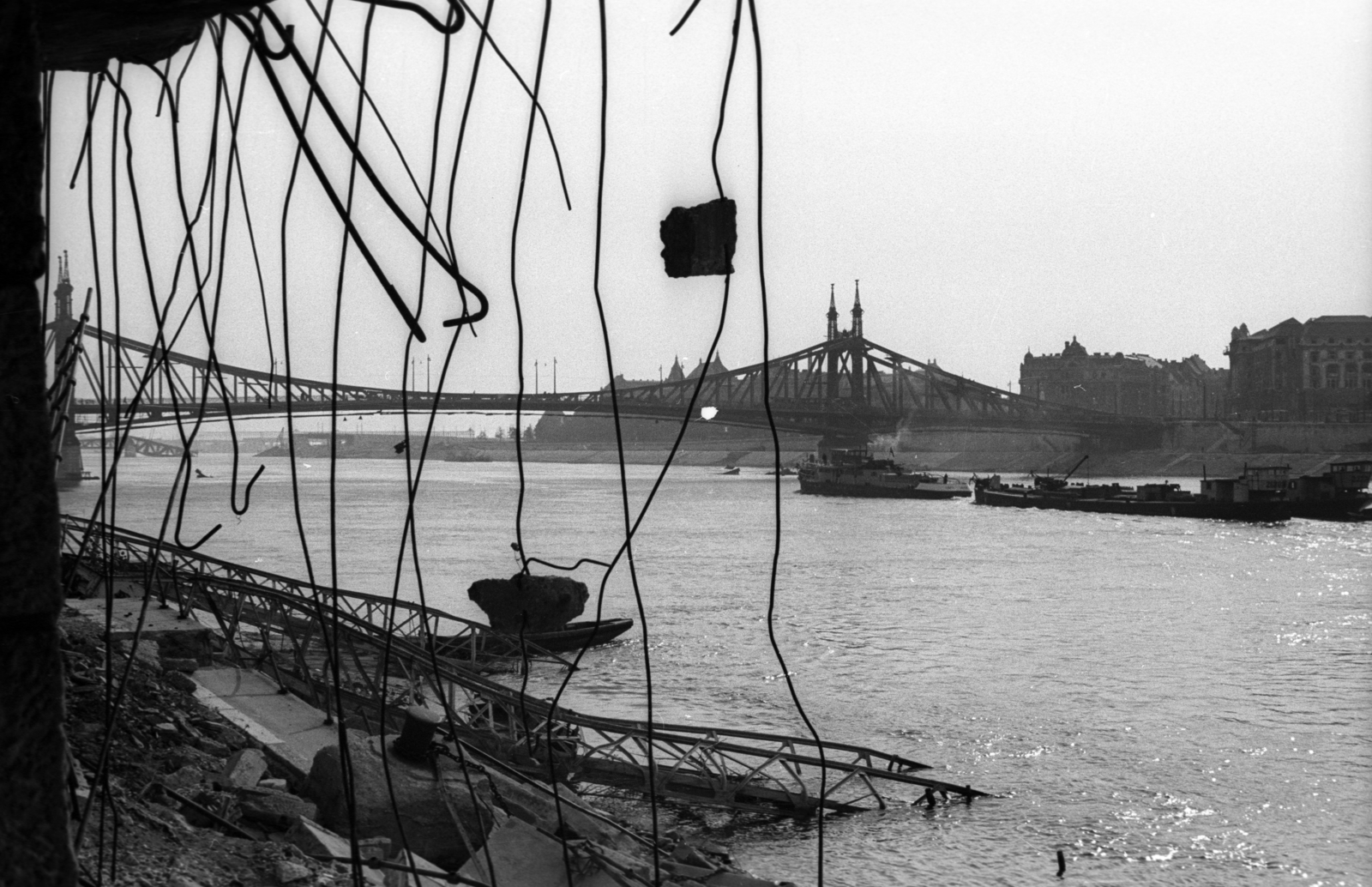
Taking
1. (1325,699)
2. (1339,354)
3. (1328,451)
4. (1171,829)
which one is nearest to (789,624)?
(1325,699)

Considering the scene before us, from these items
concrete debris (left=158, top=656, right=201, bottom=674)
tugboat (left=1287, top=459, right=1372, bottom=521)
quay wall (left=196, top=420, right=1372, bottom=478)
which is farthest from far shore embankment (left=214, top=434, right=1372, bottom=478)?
concrete debris (left=158, top=656, right=201, bottom=674)

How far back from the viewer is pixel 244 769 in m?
6.43

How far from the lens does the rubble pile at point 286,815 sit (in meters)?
4.44

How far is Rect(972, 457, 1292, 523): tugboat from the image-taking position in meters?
52.8

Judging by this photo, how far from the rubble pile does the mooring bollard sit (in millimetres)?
72

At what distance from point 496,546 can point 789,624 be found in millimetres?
17657

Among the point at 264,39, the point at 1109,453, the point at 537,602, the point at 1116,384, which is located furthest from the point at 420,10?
the point at 1116,384

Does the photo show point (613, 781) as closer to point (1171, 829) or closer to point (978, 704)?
point (1171, 829)

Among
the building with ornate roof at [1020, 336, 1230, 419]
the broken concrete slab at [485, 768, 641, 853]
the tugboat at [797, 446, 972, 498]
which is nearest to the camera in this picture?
the broken concrete slab at [485, 768, 641, 853]

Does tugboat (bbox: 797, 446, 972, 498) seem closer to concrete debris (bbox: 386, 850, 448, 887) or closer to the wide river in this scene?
the wide river

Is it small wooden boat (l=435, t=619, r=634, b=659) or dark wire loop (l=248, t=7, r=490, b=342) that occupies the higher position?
dark wire loop (l=248, t=7, r=490, b=342)

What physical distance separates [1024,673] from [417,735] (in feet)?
47.4

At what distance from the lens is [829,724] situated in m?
15.7

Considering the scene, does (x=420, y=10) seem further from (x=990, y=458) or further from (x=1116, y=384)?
(x=1116, y=384)
